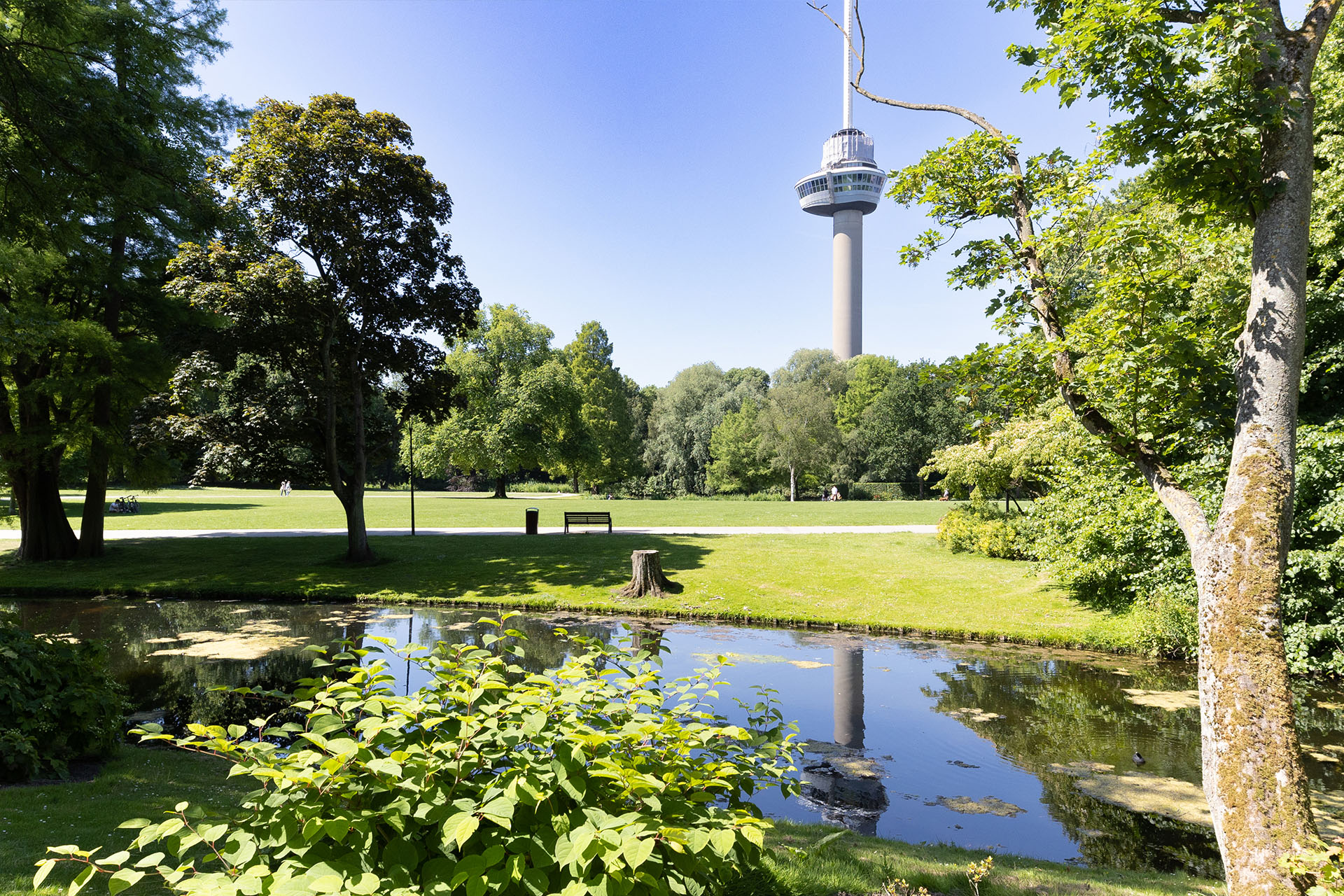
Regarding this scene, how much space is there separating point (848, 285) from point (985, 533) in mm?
103731

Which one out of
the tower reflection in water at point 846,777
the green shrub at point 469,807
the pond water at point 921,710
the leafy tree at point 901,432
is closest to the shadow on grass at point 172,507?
the pond water at point 921,710

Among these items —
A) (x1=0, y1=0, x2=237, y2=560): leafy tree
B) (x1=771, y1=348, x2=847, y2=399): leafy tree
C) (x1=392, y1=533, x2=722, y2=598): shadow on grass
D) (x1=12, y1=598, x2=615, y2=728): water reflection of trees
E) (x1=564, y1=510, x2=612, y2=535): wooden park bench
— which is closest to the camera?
(x1=0, y1=0, x2=237, y2=560): leafy tree

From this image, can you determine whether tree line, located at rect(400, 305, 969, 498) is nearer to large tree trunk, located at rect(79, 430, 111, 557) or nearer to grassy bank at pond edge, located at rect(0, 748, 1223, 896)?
large tree trunk, located at rect(79, 430, 111, 557)

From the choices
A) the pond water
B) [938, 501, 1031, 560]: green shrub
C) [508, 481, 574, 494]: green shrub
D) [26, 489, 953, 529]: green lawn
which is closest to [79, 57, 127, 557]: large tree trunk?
the pond water

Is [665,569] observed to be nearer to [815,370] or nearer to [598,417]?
[598,417]

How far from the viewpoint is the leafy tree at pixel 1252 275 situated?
374cm

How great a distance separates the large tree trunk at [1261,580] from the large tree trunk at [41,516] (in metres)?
23.0

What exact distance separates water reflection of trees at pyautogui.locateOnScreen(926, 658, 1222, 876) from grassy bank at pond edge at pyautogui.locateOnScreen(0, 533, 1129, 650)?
6.01 feet

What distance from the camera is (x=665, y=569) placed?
56.5 feet

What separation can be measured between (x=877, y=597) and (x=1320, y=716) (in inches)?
275

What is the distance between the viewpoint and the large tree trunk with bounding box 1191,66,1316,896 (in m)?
3.69

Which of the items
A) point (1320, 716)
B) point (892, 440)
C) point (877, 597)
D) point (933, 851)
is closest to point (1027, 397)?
point (933, 851)

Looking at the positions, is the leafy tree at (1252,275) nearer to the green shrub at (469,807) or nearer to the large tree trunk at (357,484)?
the green shrub at (469,807)

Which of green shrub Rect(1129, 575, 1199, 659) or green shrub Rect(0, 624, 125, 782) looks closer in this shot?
green shrub Rect(0, 624, 125, 782)
